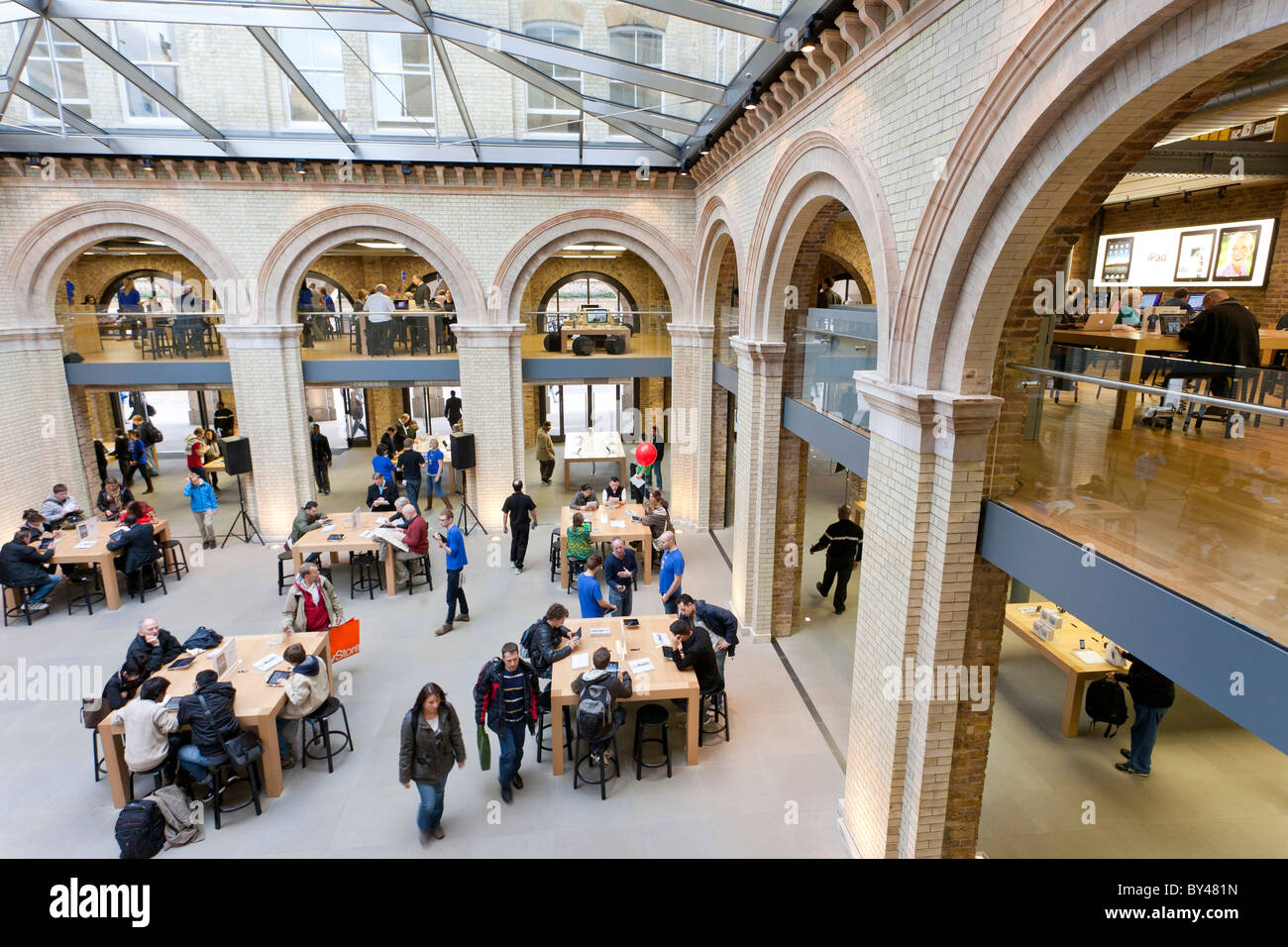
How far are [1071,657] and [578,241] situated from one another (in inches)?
437

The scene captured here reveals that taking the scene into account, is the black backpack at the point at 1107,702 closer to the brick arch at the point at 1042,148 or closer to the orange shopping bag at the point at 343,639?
the brick arch at the point at 1042,148

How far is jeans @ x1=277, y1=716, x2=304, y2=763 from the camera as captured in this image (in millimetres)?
7152

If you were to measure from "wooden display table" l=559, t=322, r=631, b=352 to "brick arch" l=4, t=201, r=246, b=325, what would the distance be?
6596 mm

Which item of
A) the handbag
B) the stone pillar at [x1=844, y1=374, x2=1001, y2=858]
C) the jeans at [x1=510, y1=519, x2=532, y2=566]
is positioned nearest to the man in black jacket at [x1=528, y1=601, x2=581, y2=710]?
the handbag

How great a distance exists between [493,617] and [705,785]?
481cm

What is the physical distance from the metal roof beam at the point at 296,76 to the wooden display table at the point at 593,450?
7456 mm

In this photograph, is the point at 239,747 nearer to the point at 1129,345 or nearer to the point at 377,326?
the point at 1129,345

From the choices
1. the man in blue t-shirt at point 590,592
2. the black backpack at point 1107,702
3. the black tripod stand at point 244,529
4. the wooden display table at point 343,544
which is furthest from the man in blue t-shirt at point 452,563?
the black backpack at point 1107,702

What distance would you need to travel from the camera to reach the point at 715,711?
26.2 ft

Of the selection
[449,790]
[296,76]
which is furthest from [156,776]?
[296,76]

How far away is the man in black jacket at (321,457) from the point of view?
17.0m

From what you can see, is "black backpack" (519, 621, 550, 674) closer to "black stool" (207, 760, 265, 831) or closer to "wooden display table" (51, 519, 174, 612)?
"black stool" (207, 760, 265, 831)

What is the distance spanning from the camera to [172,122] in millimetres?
12758

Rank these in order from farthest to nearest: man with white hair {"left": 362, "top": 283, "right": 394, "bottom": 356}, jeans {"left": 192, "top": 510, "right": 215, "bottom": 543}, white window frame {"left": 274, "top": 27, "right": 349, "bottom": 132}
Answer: man with white hair {"left": 362, "top": 283, "right": 394, "bottom": 356} < jeans {"left": 192, "top": 510, "right": 215, "bottom": 543} < white window frame {"left": 274, "top": 27, "right": 349, "bottom": 132}
